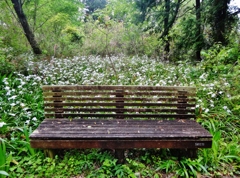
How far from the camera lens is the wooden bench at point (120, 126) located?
2.25 metres

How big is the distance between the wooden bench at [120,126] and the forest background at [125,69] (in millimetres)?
300

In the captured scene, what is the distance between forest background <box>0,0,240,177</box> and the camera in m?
2.38

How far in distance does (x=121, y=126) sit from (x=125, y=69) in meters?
3.74

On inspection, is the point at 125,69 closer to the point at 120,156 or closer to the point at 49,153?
the point at 120,156

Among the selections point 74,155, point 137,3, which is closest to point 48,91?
point 74,155

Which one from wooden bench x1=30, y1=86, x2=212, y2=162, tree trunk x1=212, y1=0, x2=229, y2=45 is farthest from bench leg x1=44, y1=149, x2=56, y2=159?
tree trunk x1=212, y1=0, x2=229, y2=45

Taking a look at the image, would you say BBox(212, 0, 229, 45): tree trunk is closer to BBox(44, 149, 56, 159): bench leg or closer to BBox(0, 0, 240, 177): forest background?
BBox(0, 0, 240, 177): forest background

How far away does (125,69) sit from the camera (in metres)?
6.09

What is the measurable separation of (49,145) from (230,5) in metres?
6.78

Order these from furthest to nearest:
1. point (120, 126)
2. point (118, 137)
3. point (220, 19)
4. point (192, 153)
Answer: point (220, 19) < point (120, 126) < point (192, 153) < point (118, 137)

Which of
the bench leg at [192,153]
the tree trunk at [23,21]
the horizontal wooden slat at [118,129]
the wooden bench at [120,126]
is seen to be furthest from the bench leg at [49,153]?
the tree trunk at [23,21]

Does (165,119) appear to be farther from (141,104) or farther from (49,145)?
(49,145)

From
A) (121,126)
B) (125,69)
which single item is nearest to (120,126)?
(121,126)

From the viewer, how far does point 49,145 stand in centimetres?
225
